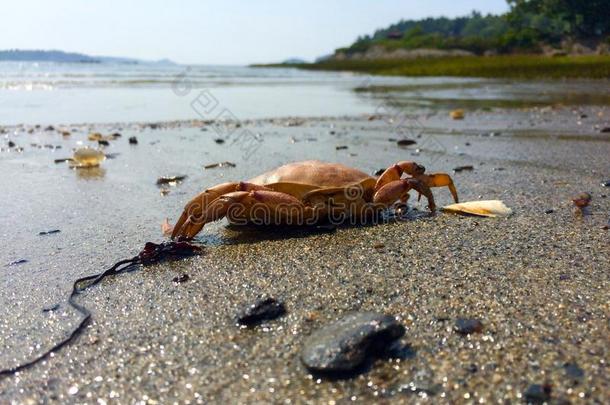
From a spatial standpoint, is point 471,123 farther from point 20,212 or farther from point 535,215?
point 20,212

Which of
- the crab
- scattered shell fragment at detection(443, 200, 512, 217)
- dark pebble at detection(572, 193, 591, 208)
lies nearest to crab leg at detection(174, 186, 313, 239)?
the crab

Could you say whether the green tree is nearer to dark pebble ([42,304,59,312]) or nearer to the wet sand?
the wet sand

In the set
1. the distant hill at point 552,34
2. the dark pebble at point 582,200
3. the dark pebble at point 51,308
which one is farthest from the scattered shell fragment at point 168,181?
the distant hill at point 552,34

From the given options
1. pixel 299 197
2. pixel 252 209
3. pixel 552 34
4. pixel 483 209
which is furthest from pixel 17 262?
pixel 552 34

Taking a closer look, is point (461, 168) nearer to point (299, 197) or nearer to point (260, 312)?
point (299, 197)

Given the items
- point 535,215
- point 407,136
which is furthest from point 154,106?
point 535,215

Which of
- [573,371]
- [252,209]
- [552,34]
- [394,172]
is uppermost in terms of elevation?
[552,34]
